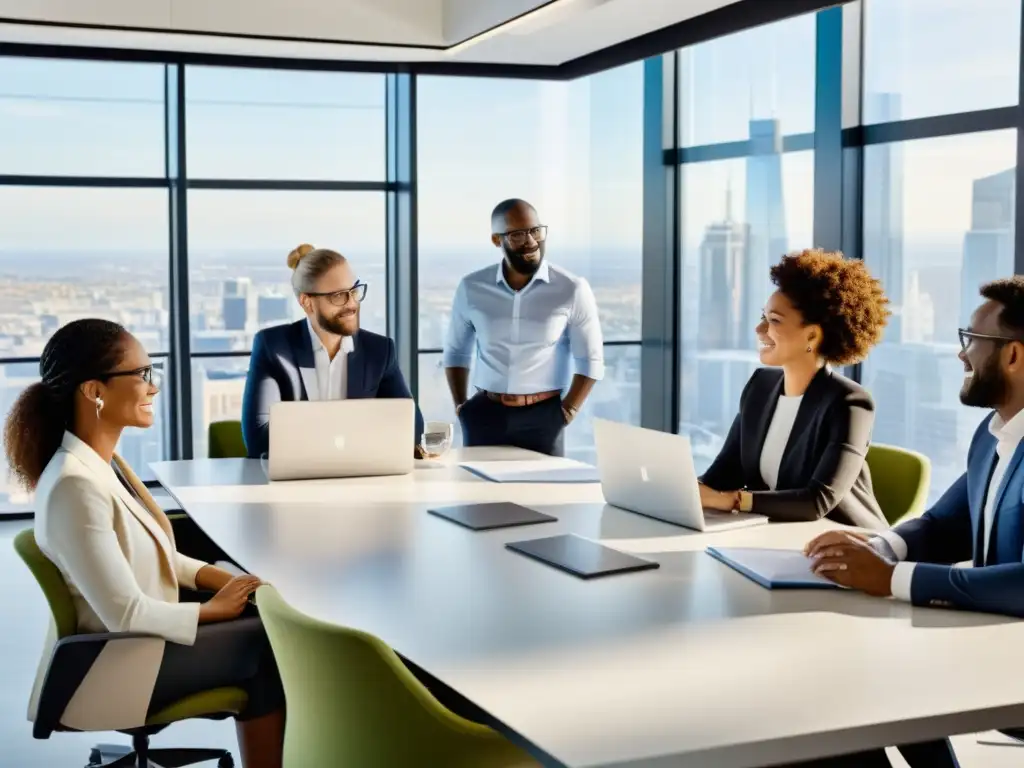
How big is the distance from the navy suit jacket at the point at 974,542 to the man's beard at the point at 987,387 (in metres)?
0.13

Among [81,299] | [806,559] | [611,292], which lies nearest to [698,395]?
[611,292]

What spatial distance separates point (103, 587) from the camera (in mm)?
2615

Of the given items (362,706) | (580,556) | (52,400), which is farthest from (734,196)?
(362,706)

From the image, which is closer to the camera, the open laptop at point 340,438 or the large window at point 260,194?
the open laptop at point 340,438

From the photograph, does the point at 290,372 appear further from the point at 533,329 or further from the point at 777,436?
the point at 777,436

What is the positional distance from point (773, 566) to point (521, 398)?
9.39 ft

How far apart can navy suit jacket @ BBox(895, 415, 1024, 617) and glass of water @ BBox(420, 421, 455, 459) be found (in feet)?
5.65

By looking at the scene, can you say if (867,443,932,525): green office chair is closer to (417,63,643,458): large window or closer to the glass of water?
the glass of water

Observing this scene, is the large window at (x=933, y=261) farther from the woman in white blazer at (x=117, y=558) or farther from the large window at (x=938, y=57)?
the woman in white blazer at (x=117, y=558)

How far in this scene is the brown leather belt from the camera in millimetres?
5508

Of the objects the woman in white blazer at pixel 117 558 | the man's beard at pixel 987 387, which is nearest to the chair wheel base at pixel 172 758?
the woman in white blazer at pixel 117 558

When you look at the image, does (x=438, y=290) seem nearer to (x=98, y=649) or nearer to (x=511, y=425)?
(x=511, y=425)

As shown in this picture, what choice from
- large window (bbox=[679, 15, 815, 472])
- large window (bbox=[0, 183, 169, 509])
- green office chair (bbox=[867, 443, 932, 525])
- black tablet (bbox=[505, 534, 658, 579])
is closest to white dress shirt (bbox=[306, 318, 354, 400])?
black tablet (bbox=[505, 534, 658, 579])

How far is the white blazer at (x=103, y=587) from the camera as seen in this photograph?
8.61 feet
